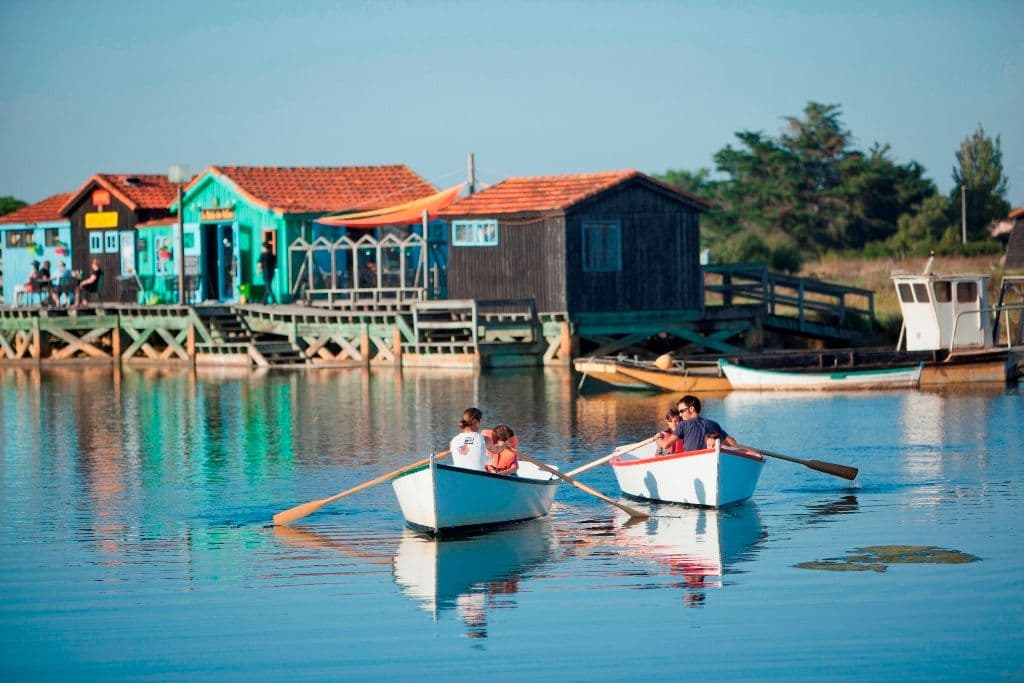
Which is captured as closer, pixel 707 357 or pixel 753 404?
pixel 753 404

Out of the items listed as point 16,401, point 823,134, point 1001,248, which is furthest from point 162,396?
point 823,134

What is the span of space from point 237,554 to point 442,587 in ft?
9.29

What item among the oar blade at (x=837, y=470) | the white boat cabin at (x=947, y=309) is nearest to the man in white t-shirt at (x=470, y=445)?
the oar blade at (x=837, y=470)

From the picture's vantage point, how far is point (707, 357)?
36.7 metres

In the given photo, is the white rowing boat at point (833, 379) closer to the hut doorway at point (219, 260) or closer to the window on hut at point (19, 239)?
the hut doorway at point (219, 260)

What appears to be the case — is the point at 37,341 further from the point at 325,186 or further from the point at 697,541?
the point at 697,541

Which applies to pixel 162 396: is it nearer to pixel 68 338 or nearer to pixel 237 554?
pixel 68 338

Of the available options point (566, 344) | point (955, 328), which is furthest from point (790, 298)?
point (955, 328)

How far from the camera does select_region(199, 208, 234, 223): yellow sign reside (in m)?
49.7

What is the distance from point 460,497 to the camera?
17547mm

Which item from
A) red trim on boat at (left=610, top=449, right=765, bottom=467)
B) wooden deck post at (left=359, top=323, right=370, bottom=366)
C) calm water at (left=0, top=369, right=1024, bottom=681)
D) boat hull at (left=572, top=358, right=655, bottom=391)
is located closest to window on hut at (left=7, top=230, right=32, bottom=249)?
wooden deck post at (left=359, top=323, right=370, bottom=366)

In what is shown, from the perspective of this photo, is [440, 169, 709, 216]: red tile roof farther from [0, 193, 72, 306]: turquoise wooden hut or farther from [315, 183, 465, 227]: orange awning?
[0, 193, 72, 306]: turquoise wooden hut

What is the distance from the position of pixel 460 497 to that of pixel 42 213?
1726 inches

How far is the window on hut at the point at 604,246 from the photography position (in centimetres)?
4200
